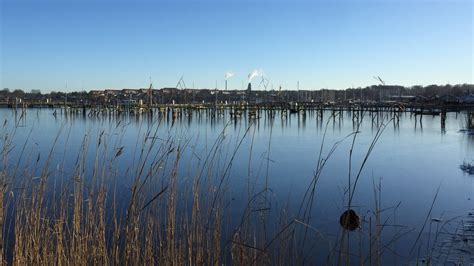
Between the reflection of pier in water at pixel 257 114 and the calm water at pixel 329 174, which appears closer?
the reflection of pier in water at pixel 257 114

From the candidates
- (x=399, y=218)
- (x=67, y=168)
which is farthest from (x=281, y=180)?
(x=67, y=168)

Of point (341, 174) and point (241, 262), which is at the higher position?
point (241, 262)

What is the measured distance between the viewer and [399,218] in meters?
9.27

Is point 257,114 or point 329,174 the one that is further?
point 257,114

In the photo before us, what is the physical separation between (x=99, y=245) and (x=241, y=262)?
47.6 inches

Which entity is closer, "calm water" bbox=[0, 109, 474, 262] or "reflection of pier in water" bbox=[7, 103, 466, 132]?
"reflection of pier in water" bbox=[7, 103, 466, 132]

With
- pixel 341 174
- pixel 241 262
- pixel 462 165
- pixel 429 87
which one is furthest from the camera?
pixel 429 87

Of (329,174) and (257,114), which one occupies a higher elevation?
(257,114)

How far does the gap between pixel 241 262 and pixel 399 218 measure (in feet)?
22.1

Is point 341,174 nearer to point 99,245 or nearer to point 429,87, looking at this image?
point 99,245

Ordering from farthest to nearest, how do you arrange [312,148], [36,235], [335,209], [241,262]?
[312,148] → [335,209] → [36,235] → [241,262]

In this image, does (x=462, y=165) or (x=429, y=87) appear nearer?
(x=462, y=165)

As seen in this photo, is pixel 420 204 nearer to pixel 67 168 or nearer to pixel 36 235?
pixel 36 235

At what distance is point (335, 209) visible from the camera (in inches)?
397
